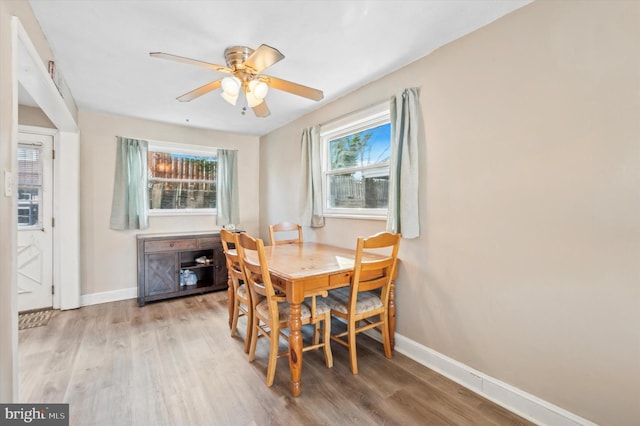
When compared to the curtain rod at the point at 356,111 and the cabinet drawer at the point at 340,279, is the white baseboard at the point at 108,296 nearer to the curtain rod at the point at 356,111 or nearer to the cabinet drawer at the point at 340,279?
the cabinet drawer at the point at 340,279

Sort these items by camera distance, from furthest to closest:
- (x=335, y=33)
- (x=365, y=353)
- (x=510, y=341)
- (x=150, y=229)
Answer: (x=150, y=229)
(x=365, y=353)
(x=335, y=33)
(x=510, y=341)

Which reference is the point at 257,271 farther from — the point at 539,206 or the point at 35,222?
the point at 35,222

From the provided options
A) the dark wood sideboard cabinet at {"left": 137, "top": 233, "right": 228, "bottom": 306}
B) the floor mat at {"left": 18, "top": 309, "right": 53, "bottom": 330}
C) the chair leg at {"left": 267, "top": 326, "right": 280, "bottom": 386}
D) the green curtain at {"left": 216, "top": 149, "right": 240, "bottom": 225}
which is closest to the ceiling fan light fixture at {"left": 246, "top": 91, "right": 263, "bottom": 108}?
the chair leg at {"left": 267, "top": 326, "right": 280, "bottom": 386}

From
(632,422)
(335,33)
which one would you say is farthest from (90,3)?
(632,422)

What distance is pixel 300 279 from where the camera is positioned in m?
1.86

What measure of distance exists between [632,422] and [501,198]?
122cm

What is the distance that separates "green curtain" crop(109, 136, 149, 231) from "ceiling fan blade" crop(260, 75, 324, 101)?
2597mm

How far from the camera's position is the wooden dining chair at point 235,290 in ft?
7.54

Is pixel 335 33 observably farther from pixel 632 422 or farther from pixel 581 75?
pixel 632 422

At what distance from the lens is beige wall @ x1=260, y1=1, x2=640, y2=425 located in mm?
1363

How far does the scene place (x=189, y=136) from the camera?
13.6 ft

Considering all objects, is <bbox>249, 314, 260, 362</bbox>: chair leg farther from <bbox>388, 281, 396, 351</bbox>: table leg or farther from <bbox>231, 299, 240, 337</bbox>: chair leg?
<bbox>388, 281, 396, 351</bbox>: table leg

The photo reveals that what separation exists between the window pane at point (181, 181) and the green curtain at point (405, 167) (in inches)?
122

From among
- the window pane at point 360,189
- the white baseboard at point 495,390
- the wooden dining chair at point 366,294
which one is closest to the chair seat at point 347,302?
the wooden dining chair at point 366,294
